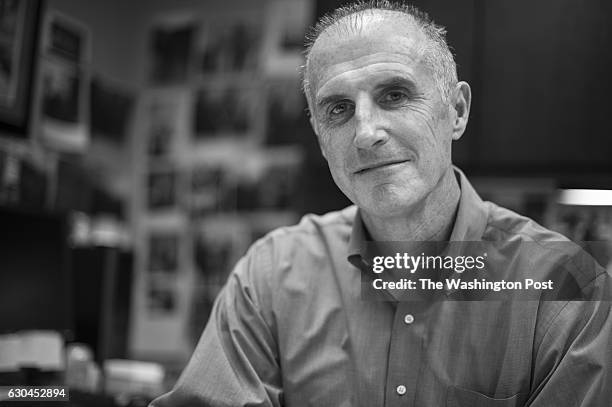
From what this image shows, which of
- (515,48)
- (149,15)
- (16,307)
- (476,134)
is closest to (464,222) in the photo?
(476,134)

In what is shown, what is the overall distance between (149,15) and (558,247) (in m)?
2.00

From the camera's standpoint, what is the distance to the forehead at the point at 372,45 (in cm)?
90

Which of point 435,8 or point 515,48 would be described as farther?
point 515,48

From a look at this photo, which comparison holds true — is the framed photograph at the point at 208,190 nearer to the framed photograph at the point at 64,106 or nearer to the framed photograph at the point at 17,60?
the framed photograph at the point at 64,106

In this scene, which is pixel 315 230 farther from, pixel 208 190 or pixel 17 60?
pixel 208 190

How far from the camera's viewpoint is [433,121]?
918 millimetres

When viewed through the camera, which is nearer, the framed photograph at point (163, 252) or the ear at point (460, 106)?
the ear at point (460, 106)

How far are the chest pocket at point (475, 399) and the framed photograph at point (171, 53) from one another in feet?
6.84

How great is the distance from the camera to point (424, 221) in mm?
919

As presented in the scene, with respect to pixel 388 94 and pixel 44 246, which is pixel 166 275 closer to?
pixel 44 246

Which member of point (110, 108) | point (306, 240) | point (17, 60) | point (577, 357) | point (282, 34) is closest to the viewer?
point (577, 357)

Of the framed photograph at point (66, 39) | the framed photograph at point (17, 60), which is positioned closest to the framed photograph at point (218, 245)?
the framed photograph at point (66, 39)

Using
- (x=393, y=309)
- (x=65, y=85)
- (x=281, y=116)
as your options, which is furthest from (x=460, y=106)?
(x=281, y=116)

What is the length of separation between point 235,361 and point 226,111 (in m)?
1.82
